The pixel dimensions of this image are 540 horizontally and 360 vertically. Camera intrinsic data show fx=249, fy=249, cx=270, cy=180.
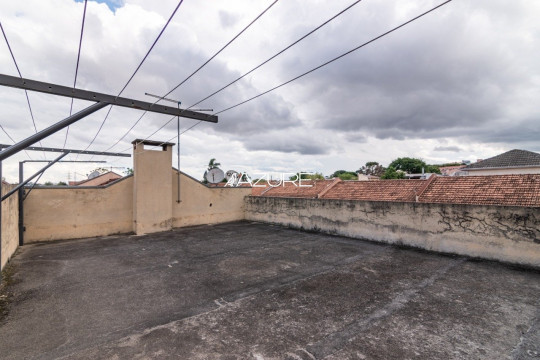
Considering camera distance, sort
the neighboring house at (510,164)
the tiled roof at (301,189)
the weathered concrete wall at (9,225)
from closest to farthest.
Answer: the weathered concrete wall at (9,225), the tiled roof at (301,189), the neighboring house at (510,164)

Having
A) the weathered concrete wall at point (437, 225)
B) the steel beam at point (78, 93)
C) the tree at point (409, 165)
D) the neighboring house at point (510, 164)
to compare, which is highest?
A: the tree at point (409, 165)

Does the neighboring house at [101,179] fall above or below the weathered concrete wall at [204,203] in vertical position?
above

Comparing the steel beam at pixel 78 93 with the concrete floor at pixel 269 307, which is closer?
the concrete floor at pixel 269 307

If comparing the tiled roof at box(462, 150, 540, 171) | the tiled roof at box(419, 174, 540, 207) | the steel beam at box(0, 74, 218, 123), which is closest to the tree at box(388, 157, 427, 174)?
the tiled roof at box(462, 150, 540, 171)

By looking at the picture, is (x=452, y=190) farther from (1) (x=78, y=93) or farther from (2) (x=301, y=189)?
(1) (x=78, y=93)

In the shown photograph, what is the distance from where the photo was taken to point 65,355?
8.91ft

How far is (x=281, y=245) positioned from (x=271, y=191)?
627cm

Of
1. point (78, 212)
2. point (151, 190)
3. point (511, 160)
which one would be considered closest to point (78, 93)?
point (151, 190)

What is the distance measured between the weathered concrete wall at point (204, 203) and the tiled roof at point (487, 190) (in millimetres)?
8394

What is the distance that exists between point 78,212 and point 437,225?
11.7 metres

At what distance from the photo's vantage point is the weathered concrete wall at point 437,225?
226 inches

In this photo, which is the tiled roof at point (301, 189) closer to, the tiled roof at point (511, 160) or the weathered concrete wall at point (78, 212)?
the weathered concrete wall at point (78, 212)

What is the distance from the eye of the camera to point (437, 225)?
6988 millimetres

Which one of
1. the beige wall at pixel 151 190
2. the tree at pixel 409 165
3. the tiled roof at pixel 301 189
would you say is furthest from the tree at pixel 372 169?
the beige wall at pixel 151 190
